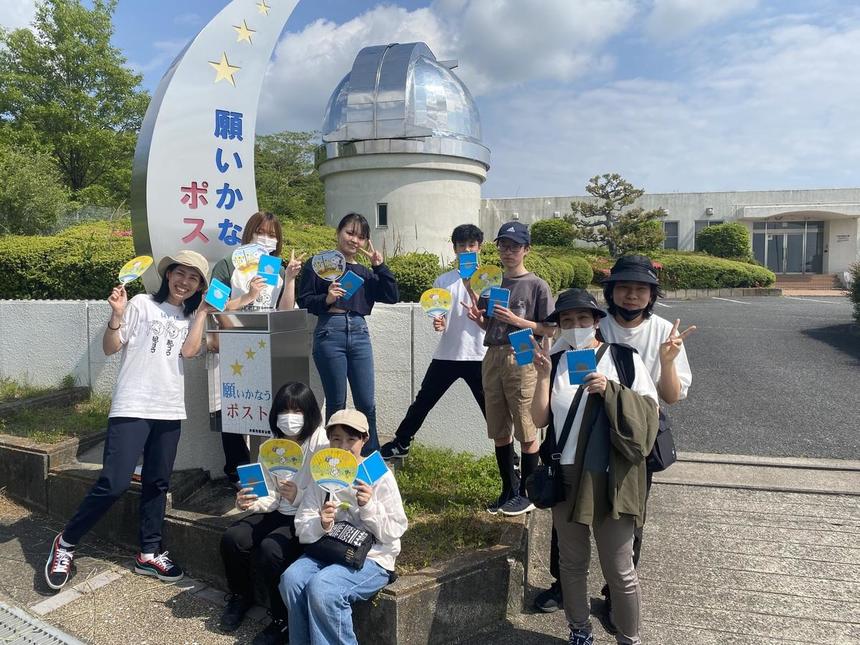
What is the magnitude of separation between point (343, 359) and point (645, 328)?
1.84 m

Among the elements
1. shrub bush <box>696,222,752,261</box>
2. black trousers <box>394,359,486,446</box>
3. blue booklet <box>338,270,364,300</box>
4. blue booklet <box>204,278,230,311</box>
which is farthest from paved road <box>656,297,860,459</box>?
shrub bush <box>696,222,752,261</box>

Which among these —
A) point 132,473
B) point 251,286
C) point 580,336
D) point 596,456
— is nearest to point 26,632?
point 132,473

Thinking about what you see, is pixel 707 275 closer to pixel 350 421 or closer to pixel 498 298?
pixel 498 298

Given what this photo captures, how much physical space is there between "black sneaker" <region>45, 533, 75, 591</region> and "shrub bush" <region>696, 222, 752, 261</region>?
2969 centimetres

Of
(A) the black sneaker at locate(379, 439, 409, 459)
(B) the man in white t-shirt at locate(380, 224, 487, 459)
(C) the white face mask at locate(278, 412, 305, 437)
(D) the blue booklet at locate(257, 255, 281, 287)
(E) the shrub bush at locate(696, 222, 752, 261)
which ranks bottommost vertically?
(A) the black sneaker at locate(379, 439, 409, 459)

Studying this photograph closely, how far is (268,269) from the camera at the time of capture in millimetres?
3594

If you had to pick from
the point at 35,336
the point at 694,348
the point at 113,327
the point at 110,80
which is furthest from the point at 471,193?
the point at 110,80

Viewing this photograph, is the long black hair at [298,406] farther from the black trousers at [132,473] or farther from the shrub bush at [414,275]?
the shrub bush at [414,275]

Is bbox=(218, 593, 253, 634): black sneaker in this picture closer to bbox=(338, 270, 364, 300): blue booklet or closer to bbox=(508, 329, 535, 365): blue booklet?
bbox=(338, 270, 364, 300): blue booklet

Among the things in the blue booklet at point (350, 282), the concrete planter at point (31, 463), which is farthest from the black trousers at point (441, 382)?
the concrete planter at point (31, 463)

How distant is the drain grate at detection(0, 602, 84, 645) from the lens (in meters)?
2.88

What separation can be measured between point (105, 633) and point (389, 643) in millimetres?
1456

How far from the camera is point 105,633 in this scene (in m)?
2.96

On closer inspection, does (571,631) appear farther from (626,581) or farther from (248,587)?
(248,587)
